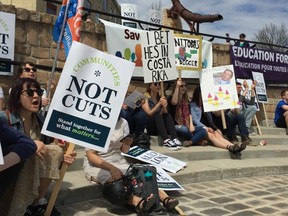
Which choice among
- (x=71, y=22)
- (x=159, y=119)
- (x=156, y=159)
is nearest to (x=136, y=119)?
(x=159, y=119)

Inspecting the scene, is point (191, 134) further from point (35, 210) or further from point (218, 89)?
point (35, 210)

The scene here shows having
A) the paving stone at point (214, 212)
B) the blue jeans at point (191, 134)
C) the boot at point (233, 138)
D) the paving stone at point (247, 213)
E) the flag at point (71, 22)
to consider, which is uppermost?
the flag at point (71, 22)

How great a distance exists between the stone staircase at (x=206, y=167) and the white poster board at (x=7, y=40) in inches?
75.0

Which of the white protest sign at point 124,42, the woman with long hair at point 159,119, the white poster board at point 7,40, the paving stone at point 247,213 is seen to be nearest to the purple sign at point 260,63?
the white protest sign at point 124,42

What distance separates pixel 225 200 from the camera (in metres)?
4.42

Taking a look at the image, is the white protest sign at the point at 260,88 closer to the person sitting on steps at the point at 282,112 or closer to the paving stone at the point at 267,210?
the person sitting on steps at the point at 282,112

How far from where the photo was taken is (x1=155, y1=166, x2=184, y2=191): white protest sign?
14.3ft

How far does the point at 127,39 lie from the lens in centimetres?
772

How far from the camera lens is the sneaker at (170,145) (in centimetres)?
607

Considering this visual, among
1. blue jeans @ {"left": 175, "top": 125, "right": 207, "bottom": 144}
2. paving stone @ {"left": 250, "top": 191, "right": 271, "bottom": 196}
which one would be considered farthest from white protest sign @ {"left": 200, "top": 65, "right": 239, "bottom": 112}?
paving stone @ {"left": 250, "top": 191, "right": 271, "bottom": 196}

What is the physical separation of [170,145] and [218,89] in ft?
5.84

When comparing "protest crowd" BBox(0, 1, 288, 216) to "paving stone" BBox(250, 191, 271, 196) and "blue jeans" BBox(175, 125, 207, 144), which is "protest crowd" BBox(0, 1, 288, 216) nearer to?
"blue jeans" BBox(175, 125, 207, 144)

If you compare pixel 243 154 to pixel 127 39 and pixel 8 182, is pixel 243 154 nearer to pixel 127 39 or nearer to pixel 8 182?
pixel 127 39

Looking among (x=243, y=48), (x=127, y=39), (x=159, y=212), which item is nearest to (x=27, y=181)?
(x=159, y=212)
